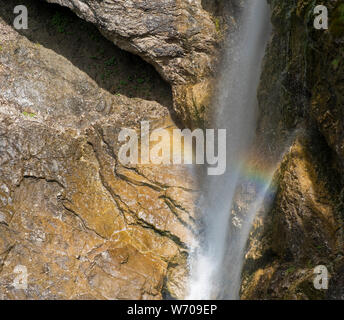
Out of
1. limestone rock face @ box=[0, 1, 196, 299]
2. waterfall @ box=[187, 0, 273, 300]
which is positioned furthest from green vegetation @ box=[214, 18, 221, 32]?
limestone rock face @ box=[0, 1, 196, 299]

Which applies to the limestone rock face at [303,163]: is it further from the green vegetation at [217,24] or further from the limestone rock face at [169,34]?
the limestone rock face at [169,34]

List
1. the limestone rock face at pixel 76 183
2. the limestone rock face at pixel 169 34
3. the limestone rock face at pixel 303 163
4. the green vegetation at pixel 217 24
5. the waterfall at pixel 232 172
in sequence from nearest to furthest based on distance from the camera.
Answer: the limestone rock face at pixel 303 163
the waterfall at pixel 232 172
the limestone rock face at pixel 76 183
the limestone rock face at pixel 169 34
the green vegetation at pixel 217 24

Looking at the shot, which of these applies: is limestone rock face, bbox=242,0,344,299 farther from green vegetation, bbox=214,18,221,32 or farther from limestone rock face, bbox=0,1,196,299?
limestone rock face, bbox=0,1,196,299

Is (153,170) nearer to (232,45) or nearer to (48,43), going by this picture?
(232,45)

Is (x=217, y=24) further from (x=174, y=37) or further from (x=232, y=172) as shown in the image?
(x=232, y=172)

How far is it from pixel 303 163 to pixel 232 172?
2827mm

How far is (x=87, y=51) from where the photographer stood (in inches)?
331

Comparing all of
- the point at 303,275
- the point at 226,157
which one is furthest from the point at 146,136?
the point at 303,275

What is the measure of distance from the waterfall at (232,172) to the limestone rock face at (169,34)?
0.42m

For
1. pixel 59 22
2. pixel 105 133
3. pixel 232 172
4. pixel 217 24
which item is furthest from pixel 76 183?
pixel 217 24

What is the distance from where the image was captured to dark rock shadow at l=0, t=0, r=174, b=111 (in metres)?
8.30

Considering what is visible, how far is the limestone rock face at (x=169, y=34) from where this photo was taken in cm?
724

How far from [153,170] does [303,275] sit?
3.91 m

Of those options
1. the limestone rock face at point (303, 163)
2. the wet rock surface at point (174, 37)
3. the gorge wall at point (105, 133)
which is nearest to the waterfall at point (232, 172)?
the gorge wall at point (105, 133)
